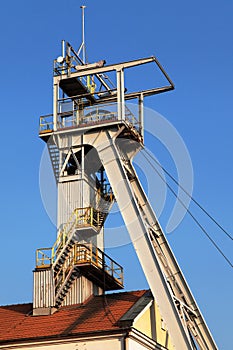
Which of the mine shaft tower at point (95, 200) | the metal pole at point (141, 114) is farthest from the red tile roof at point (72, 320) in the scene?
the metal pole at point (141, 114)

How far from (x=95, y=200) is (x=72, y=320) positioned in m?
7.45

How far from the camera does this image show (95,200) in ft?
137

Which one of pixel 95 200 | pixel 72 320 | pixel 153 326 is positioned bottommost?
pixel 153 326

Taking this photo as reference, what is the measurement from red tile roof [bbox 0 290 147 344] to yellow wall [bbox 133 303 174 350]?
0.88 meters

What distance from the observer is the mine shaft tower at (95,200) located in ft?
124

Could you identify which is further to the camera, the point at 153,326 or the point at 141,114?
the point at 141,114

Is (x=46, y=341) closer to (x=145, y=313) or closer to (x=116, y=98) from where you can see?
(x=145, y=313)

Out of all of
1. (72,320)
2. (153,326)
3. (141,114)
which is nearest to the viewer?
(72,320)

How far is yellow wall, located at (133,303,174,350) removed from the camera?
35959mm

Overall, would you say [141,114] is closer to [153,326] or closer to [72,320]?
[153,326]

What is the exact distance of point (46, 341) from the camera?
35.6 m

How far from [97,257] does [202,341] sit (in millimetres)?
6899

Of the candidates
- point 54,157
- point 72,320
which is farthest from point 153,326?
point 54,157

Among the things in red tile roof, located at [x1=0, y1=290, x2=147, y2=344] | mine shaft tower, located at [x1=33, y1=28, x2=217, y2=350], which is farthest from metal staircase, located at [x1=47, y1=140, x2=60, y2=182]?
red tile roof, located at [x1=0, y1=290, x2=147, y2=344]
